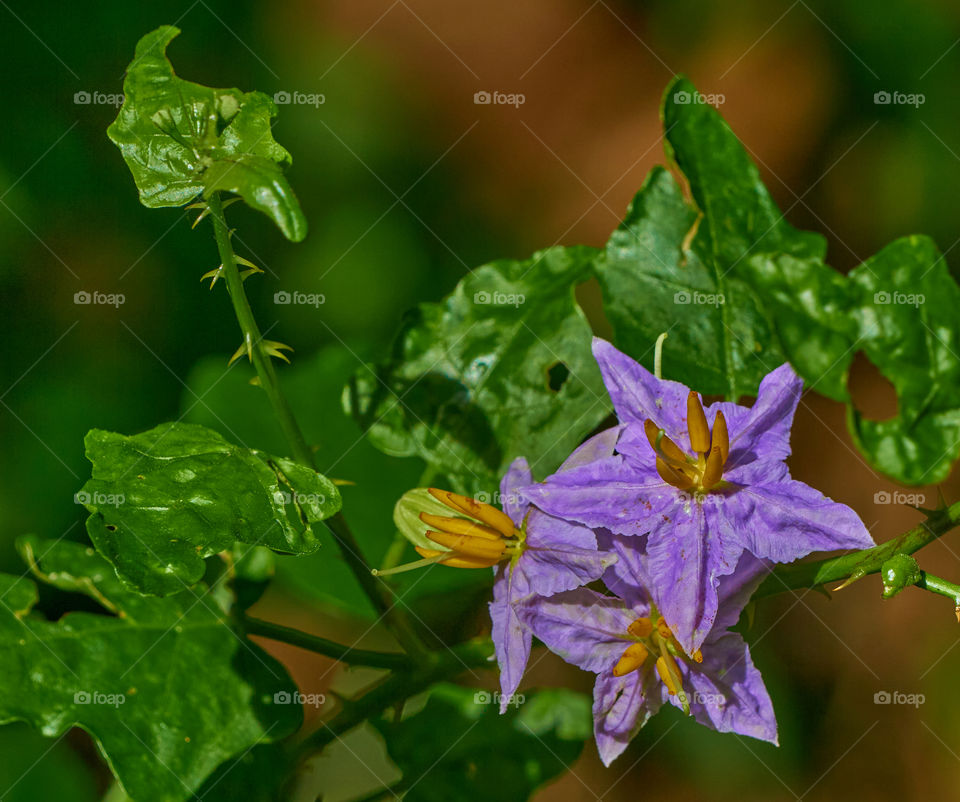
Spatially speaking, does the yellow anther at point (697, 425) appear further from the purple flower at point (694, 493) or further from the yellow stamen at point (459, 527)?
the yellow stamen at point (459, 527)

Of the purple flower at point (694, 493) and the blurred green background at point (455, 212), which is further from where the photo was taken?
the blurred green background at point (455, 212)

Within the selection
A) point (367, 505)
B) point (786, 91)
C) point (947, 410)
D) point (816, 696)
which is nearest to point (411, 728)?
point (367, 505)

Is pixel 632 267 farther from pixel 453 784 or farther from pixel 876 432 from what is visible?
pixel 453 784

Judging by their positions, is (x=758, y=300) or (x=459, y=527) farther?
(x=758, y=300)

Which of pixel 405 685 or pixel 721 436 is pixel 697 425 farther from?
pixel 405 685

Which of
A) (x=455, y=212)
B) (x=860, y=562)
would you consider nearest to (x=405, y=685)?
(x=860, y=562)

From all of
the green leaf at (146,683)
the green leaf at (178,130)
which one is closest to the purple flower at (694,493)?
the green leaf at (178,130)
